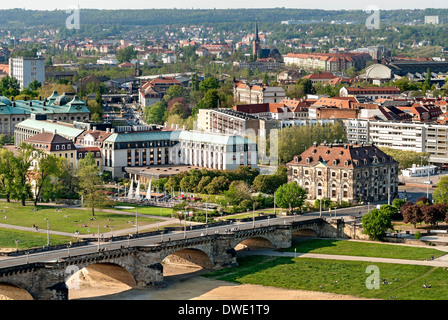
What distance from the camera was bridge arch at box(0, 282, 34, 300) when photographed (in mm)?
74375

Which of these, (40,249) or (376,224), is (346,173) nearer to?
(376,224)

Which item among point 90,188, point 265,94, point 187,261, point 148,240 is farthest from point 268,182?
point 265,94

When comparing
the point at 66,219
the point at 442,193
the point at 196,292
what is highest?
the point at 442,193

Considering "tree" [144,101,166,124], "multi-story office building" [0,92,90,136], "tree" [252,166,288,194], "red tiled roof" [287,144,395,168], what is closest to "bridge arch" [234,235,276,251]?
"red tiled roof" [287,144,395,168]

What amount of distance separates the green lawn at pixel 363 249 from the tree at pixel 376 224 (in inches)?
55.1

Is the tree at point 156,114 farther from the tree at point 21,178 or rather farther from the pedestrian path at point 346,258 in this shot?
the pedestrian path at point 346,258

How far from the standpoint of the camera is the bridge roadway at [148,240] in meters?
77.9

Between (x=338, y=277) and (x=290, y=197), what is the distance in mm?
25314

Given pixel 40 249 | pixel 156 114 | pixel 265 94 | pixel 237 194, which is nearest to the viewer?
pixel 40 249

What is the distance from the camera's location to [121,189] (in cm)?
12606

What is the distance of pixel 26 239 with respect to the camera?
9594 cm

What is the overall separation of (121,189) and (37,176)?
11.9m

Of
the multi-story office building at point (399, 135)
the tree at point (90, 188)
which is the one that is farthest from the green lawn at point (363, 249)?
the multi-story office building at point (399, 135)
